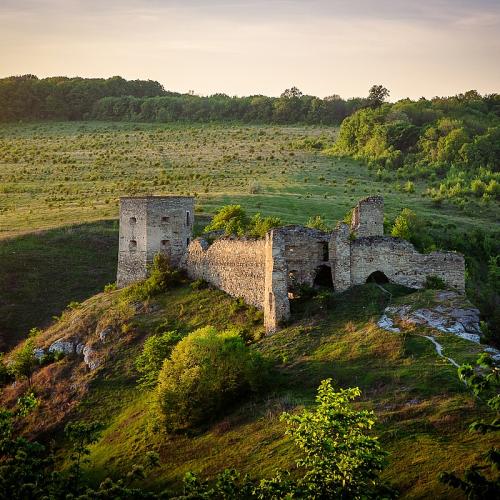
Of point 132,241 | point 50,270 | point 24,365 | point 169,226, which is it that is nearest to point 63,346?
point 24,365

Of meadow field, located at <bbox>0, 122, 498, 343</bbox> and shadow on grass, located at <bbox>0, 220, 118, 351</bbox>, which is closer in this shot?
shadow on grass, located at <bbox>0, 220, 118, 351</bbox>

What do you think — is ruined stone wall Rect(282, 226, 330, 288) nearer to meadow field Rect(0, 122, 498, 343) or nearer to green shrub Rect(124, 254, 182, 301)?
green shrub Rect(124, 254, 182, 301)

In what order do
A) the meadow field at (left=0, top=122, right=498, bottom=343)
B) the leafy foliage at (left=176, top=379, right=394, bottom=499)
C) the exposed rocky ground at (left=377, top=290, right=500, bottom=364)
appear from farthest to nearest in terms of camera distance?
1. the meadow field at (left=0, top=122, right=498, bottom=343)
2. the exposed rocky ground at (left=377, top=290, right=500, bottom=364)
3. the leafy foliage at (left=176, top=379, right=394, bottom=499)

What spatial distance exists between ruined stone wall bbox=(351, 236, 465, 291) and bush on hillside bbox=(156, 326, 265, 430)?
742 centimetres

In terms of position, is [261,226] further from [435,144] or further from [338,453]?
[435,144]

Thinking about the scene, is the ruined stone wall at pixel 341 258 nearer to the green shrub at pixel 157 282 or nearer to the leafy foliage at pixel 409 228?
the leafy foliage at pixel 409 228

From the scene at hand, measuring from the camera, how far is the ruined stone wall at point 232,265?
162ft

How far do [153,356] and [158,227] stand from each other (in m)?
11.3

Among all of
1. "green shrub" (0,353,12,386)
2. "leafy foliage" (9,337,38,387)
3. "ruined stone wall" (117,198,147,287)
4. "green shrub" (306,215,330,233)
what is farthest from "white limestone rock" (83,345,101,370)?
"green shrub" (306,215,330,233)

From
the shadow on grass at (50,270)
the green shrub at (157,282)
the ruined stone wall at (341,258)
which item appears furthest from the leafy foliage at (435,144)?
the ruined stone wall at (341,258)

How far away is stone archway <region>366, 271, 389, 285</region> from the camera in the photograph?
47.0 m

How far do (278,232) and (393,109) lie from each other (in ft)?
268

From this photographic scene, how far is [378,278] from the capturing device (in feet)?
155

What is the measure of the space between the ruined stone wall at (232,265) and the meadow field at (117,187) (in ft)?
53.7
